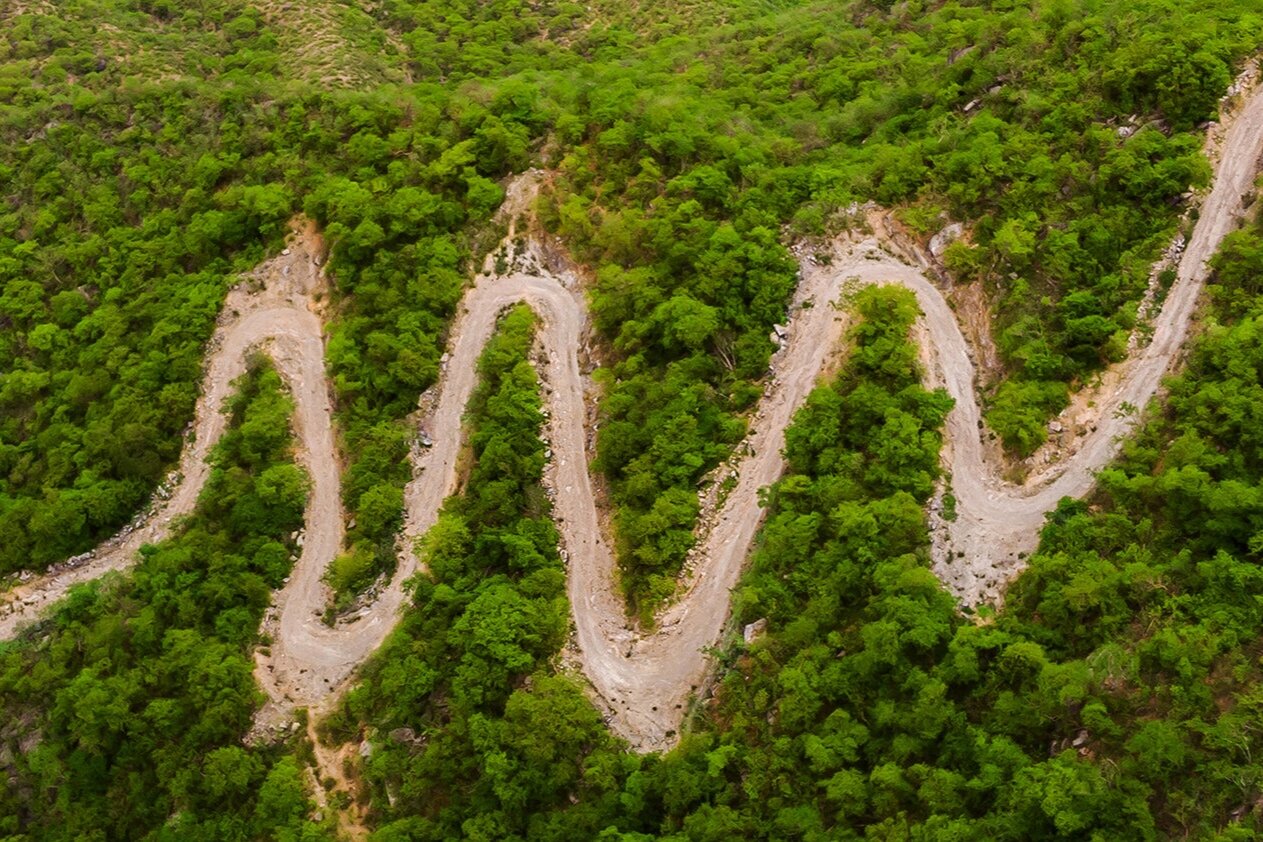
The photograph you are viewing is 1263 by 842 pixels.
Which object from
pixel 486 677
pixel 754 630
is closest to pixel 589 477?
pixel 486 677

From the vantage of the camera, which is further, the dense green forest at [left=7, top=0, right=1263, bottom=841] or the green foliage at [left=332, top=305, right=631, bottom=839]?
the green foliage at [left=332, top=305, right=631, bottom=839]

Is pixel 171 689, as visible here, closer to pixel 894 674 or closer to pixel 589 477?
pixel 589 477

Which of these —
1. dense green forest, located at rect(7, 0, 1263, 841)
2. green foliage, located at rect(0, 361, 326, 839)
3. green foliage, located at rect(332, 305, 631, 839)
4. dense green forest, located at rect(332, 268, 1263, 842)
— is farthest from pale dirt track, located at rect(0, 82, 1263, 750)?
green foliage, located at rect(0, 361, 326, 839)

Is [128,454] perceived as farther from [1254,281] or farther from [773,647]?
[1254,281]

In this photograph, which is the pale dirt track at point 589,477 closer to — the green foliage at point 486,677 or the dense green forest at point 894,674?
the dense green forest at point 894,674

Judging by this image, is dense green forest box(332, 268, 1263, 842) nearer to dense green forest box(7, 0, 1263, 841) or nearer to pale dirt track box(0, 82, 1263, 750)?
dense green forest box(7, 0, 1263, 841)

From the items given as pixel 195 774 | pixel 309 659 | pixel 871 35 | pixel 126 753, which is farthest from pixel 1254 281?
pixel 126 753

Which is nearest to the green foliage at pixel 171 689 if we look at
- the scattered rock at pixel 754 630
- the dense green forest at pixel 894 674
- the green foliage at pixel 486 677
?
the green foliage at pixel 486 677
